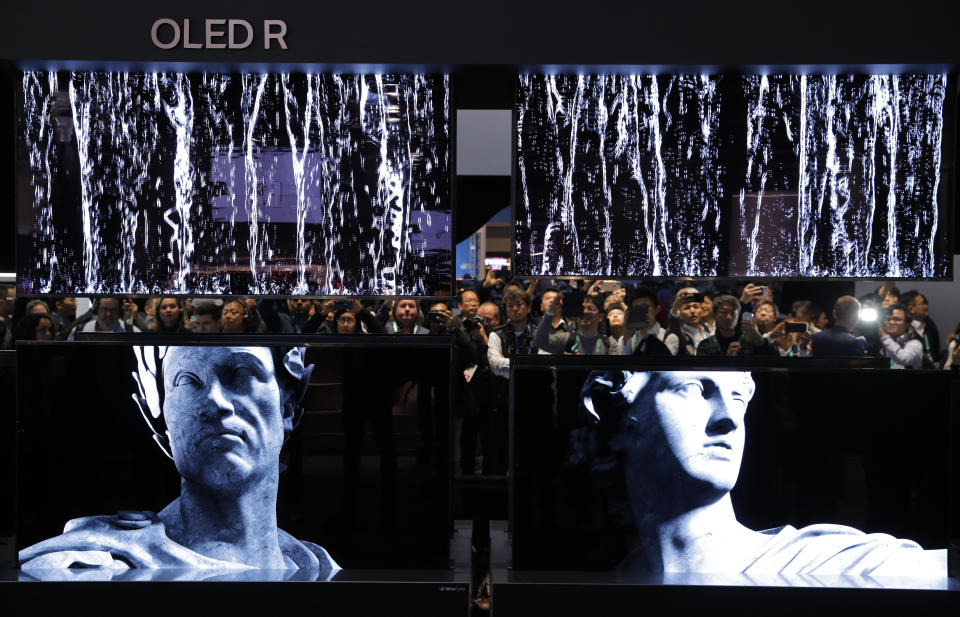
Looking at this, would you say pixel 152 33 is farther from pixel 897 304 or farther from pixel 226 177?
pixel 897 304

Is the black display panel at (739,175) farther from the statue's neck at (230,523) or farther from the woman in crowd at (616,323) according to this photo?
the woman in crowd at (616,323)

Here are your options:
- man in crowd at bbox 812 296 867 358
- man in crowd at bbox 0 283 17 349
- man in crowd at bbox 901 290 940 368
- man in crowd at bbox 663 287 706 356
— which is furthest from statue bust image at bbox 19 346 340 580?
man in crowd at bbox 901 290 940 368

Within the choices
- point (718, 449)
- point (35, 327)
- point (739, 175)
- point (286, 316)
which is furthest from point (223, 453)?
point (35, 327)

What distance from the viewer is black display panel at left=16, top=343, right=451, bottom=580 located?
3.60 metres

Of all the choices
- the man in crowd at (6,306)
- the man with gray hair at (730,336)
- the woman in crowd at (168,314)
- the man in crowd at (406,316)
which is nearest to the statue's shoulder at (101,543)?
the woman in crowd at (168,314)

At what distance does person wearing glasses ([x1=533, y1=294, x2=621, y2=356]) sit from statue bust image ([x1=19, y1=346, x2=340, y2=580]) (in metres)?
3.11

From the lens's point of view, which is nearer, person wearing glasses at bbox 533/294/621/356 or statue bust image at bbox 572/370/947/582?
statue bust image at bbox 572/370/947/582

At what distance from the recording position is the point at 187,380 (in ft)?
11.8

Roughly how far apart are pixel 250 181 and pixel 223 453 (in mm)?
1187

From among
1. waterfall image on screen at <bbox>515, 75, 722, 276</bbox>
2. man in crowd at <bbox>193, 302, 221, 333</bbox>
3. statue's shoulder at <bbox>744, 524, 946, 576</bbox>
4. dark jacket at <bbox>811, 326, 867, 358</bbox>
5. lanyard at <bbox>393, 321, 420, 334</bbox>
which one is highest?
waterfall image on screen at <bbox>515, 75, 722, 276</bbox>

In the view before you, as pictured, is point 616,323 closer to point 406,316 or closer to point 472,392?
point 472,392

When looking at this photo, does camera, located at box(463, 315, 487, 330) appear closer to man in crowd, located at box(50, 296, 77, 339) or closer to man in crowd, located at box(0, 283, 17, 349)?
man in crowd, located at box(50, 296, 77, 339)

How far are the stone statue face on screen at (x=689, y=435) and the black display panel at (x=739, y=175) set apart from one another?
2.04 ft

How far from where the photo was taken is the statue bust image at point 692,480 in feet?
11.6
